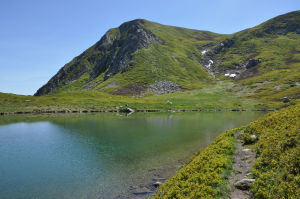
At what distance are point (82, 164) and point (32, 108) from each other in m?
92.8

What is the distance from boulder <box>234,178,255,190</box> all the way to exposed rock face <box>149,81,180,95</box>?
160m

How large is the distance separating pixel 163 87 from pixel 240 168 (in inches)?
6489

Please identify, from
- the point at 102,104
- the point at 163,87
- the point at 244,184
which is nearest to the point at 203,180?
the point at 244,184

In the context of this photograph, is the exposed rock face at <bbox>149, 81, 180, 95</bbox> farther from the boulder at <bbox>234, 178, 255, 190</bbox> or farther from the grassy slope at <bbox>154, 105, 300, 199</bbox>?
the boulder at <bbox>234, 178, 255, 190</bbox>

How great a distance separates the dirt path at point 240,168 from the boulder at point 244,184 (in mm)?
312

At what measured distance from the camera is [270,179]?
15453 mm

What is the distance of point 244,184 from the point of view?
16328mm

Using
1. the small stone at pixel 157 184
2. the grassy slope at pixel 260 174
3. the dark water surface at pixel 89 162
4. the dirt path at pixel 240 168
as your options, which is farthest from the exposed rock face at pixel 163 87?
the grassy slope at pixel 260 174

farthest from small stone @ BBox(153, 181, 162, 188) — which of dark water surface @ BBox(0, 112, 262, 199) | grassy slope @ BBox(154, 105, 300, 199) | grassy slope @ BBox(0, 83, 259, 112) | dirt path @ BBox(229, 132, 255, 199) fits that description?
grassy slope @ BBox(0, 83, 259, 112)

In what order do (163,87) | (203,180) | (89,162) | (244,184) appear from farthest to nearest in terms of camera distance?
(163,87)
(89,162)
(203,180)
(244,184)

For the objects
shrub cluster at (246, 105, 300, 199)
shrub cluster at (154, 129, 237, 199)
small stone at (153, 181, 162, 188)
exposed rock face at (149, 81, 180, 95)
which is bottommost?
small stone at (153, 181, 162, 188)

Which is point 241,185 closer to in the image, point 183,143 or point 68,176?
point 68,176

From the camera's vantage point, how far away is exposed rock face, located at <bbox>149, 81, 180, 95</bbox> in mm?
178587

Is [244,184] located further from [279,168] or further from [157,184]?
[157,184]
